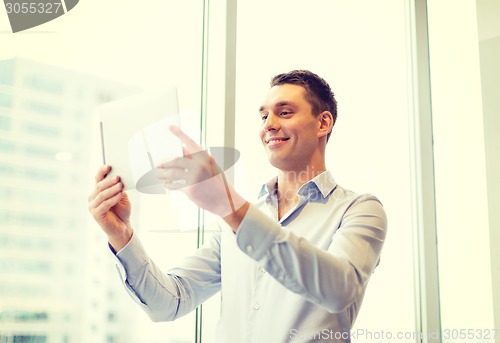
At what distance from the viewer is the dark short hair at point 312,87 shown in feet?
5.31

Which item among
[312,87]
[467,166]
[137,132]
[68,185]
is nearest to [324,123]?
[312,87]

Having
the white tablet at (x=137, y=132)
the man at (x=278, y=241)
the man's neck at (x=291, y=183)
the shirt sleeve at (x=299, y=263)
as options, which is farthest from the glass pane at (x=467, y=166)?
the white tablet at (x=137, y=132)

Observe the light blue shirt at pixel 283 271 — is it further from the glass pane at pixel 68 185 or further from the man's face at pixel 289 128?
the glass pane at pixel 68 185

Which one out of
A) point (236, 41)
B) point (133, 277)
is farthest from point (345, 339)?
point (236, 41)

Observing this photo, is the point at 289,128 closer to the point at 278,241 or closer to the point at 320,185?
the point at 320,185

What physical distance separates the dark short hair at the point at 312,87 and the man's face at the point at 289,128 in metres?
0.02

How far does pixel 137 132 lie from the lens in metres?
1.24

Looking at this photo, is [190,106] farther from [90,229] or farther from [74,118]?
[90,229]

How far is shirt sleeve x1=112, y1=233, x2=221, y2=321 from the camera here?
132 cm

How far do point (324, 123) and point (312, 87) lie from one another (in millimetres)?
106

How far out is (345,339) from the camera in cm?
133

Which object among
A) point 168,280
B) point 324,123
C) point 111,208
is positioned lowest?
point 168,280

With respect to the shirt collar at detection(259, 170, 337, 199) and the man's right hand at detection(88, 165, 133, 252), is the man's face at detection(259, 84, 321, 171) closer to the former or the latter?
the shirt collar at detection(259, 170, 337, 199)

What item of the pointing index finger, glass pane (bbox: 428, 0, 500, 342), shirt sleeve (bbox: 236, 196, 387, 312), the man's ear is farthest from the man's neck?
glass pane (bbox: 428, 0, 500, 342)
